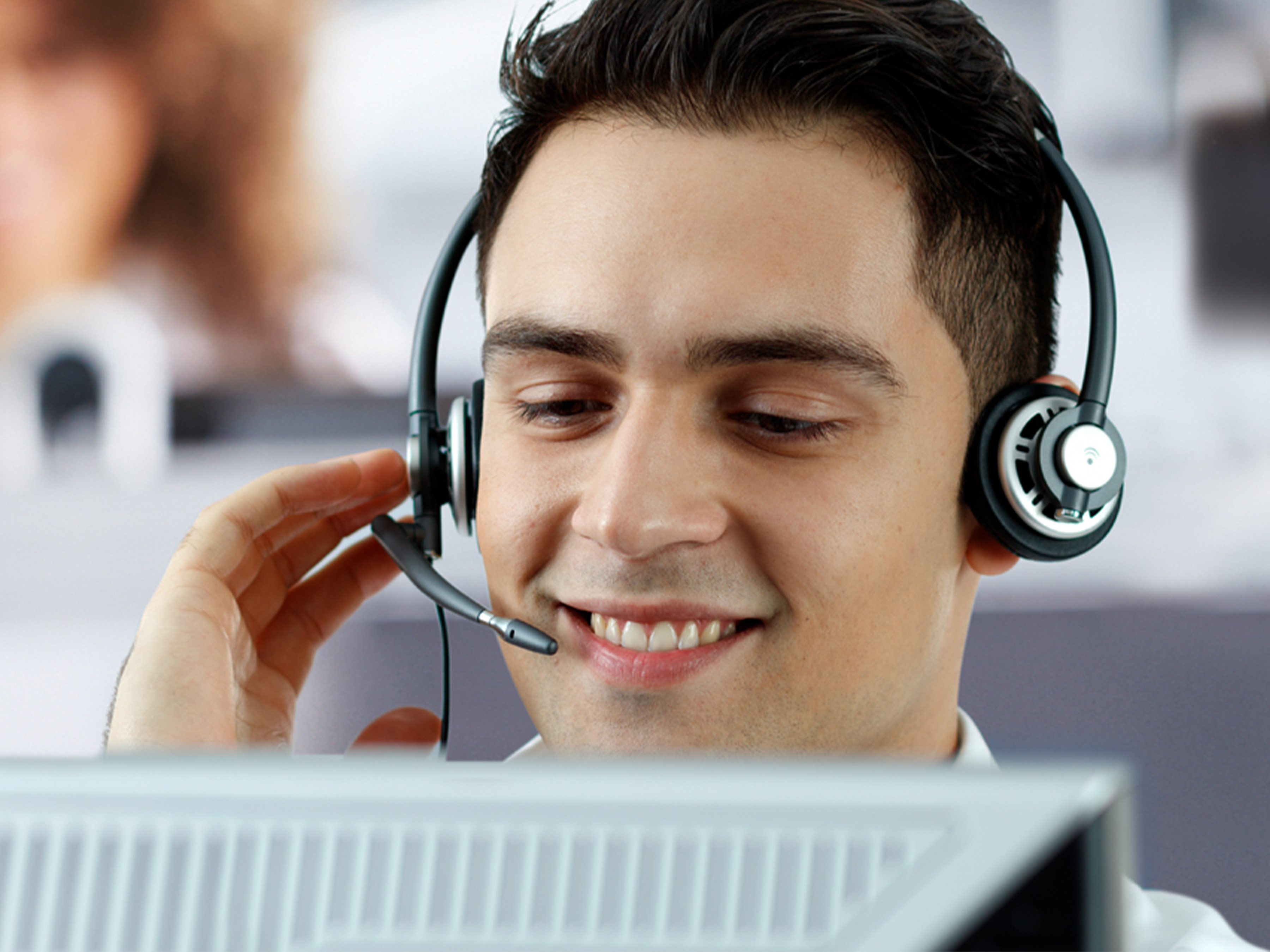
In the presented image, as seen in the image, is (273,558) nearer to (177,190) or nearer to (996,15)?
(177,190)

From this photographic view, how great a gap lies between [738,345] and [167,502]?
4.91ft

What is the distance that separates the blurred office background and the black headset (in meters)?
0.84

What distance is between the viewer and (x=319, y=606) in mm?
1329

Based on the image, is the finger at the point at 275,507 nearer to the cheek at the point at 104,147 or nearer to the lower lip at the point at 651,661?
the lower lip at the point at 651,661

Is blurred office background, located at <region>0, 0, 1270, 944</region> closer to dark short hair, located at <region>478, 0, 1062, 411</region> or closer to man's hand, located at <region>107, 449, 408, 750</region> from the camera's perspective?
man's hand, located at <region>107, 449, 408, 750</region>

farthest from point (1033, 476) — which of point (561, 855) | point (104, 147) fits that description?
point (104, 147)

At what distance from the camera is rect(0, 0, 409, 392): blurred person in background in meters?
1.98

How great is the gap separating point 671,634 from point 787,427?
21 centimetres

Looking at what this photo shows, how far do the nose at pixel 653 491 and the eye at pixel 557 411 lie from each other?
0.08m

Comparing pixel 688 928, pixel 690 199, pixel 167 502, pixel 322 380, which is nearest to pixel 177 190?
pixel 322 380

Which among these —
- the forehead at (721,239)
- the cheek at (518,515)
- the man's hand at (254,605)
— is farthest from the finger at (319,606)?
the forehead at (721,239)

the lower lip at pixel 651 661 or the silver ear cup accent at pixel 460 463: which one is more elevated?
the silver ear cup accent at pixel 460 463

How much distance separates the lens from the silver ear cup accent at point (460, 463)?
3.51 ft

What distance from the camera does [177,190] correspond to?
78.4 inches
